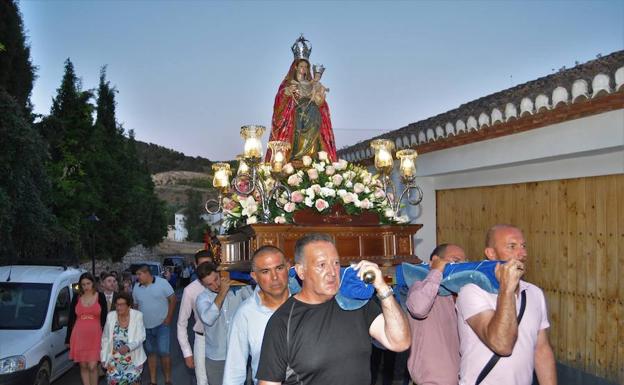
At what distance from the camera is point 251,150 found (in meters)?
6.30

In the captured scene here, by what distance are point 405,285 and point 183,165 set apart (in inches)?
3590

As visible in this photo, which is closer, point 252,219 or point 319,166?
point 252,219

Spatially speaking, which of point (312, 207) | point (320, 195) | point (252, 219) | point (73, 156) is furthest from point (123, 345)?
point (73, 156)

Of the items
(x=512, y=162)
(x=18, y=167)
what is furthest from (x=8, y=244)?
(x=512, y=162)

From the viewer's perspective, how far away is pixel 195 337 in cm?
691

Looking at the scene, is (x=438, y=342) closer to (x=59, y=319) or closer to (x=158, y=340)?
(x=158, y=340)

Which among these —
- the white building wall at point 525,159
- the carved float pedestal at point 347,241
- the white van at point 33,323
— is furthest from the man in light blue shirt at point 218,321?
the white building wall at point 525,159

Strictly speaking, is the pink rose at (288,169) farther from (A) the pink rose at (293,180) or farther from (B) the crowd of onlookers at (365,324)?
(B) the crowd of onlookers at (365,324)

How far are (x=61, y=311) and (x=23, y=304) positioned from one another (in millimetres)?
531

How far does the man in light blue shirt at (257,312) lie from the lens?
388 centimetres

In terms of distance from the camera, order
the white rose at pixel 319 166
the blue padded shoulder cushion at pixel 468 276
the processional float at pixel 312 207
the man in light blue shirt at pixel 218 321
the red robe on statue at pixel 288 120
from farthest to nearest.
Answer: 1. the red robe on statue at pixel 288 120
2. the white rose at pixel 319 166
3. the processional float at pixel 312 207
4. the man in light blue shirt at pixel 218 321
5. the blue padded shoulder cushion at pixel 468 276

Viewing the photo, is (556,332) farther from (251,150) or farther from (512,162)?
(251,150)

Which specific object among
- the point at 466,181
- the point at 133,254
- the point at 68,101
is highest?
the point at 68,101

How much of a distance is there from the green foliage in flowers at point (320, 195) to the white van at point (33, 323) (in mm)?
3066
